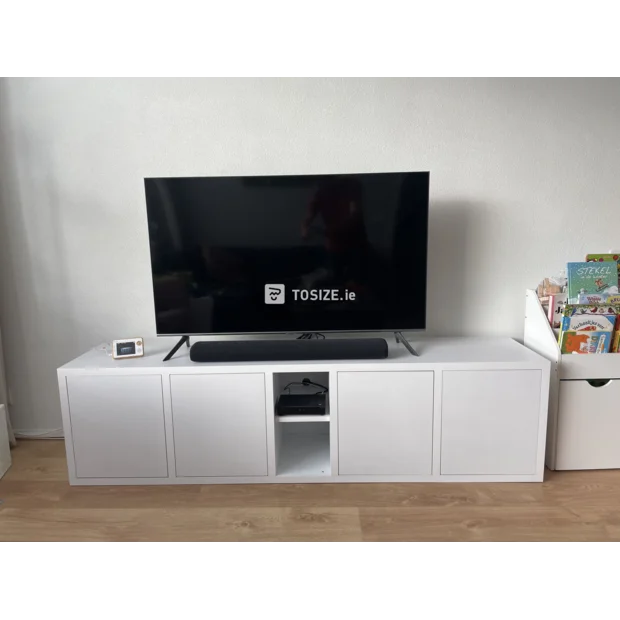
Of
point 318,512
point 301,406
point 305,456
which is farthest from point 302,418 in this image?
point 318,512

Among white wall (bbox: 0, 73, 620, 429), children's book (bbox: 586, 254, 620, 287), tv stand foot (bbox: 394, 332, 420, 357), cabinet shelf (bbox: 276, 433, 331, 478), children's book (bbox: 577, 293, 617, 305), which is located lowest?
cabinet shelf (bbox: 276, 433, 331, 478)

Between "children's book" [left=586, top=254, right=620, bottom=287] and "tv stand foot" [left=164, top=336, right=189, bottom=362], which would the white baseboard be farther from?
"children's book" [left=586, top=254, right=620, bottom=287]

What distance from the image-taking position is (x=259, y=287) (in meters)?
1.95

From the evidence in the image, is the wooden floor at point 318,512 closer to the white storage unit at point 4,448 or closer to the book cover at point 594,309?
the white storage unit at point 4,448

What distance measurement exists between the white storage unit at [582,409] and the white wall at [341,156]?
1.39 feet

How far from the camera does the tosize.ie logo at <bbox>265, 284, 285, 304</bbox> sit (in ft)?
6.40

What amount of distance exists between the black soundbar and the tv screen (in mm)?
96

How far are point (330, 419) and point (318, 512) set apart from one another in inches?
14.3

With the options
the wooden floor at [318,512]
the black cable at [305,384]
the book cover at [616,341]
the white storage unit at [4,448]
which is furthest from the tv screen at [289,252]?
the white storage unit at [4,448]

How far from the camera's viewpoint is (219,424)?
1.86 metres

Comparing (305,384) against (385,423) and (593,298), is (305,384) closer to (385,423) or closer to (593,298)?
(385,423)

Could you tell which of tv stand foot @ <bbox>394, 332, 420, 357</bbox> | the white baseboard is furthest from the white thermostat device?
tv stand foot @ <bbox>394, 332, 420, 357</bbox>

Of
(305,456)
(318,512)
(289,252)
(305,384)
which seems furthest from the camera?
(305,384)

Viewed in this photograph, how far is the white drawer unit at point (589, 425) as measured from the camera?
6.15ft
